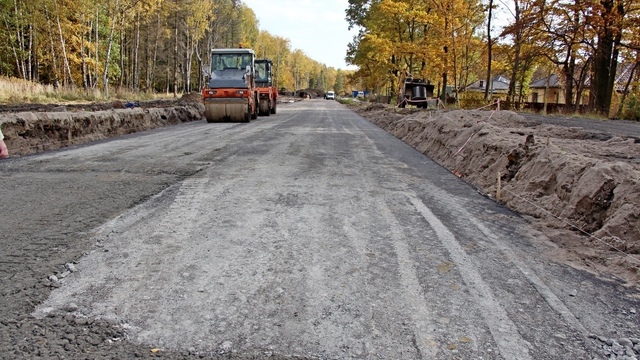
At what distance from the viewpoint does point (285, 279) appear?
3334 mm

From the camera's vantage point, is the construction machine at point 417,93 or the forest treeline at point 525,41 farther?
the construction machine at point 417,93

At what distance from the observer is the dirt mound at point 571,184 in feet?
14.0

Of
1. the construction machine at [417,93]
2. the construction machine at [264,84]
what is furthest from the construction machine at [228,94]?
the construction machine at [417,93]

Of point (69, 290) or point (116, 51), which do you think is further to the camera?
point (116, 51)

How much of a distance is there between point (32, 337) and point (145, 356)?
734mm

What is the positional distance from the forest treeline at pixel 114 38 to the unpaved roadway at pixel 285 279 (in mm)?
28361

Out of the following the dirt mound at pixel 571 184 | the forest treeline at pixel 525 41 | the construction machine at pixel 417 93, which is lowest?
the dirt mound at pixel 571 184

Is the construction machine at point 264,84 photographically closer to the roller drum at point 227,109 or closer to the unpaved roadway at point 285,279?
the roller drum at point 227,109

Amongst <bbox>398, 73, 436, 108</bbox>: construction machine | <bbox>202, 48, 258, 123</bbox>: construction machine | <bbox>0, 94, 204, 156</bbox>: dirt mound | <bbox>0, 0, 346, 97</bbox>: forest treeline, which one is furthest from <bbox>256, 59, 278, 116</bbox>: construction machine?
<bbox>0, 0, 346, 97</bbox>: forest treeline

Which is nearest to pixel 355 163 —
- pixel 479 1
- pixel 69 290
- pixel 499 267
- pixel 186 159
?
pixel 186 159

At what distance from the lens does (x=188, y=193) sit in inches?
228

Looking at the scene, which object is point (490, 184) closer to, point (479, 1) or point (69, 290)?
point (69, 290)

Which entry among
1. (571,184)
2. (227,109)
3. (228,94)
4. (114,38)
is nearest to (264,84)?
(228,94)

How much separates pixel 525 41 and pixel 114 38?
40300mm
